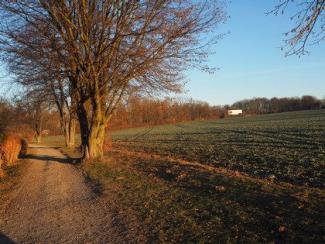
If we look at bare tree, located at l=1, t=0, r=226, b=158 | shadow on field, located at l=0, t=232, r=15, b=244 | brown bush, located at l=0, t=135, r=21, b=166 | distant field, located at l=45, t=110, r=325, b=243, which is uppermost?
bare tree, located at l=1, t=0, r=226, b=158

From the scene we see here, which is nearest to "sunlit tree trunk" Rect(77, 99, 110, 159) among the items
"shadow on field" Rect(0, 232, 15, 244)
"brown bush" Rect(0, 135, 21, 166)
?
"brown bush" Rect(0, 135, 21, 166)

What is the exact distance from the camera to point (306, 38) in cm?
782

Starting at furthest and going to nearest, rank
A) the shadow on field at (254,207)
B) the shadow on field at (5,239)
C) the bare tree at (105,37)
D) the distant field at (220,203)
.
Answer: the bare tree at (105,37)
the shadow on field at (5,239)
the distant field at (220,203)
the shadow on field at (254,207)

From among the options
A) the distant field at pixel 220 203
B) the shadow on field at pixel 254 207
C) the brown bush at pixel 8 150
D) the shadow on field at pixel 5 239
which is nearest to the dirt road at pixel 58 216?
the shadow on field at pixel 5 239

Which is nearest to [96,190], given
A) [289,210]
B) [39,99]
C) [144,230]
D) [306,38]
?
[144,230]

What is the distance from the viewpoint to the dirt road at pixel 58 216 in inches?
290

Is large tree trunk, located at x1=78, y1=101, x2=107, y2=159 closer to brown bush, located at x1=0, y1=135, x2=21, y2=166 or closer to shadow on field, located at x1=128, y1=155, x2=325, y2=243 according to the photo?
brown bush, located at x1=0, y1=135, x2=21, y2=166

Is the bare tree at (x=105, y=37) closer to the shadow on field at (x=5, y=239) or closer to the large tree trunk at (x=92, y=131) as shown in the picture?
the large tree trunk at (x=92, y=131)

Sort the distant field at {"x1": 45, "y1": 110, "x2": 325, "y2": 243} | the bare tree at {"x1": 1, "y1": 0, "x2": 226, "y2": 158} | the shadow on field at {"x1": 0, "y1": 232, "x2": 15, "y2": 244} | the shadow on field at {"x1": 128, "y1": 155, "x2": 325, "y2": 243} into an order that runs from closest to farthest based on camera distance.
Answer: the shadow on field at {"x1": 128, "y1": 155, "x2": 325, "y2": 243}
the distant field at {"x1": 45, "y1": 110, "x2": 325, "y2": 243}
the shadow on field at {"x1": 0, "y1": 232, "x2": 15, "y2": 244}
the bare tree at {"x1": 1, "y1": 0, "x2": 226, "y2": 158}

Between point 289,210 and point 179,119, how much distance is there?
361 feet

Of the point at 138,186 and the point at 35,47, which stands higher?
the point at 35,47

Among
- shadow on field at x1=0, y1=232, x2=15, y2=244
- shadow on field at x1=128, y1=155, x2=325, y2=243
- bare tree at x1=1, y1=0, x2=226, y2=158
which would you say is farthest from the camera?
bare tree at x1=1, y1=0, x2=226, y2=158

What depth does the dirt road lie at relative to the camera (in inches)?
290

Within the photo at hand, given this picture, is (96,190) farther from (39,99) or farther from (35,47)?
(39,99)
